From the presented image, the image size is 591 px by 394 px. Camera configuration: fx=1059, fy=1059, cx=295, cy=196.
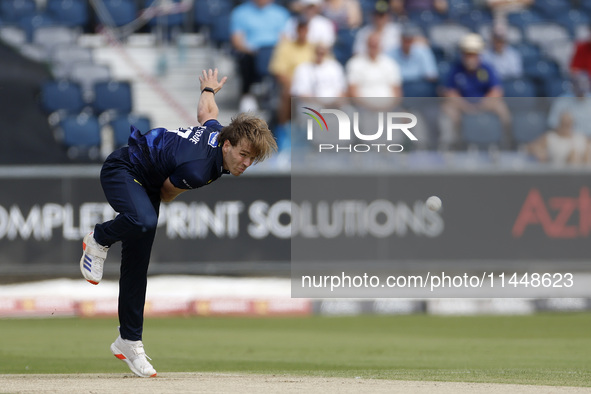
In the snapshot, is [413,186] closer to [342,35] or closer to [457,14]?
[342,35]

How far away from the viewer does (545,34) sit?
61.1ft

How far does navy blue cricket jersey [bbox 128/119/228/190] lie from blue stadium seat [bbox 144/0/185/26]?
31.3 feet

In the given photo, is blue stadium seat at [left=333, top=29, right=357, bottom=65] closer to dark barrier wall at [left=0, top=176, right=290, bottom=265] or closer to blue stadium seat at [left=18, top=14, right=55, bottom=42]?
dark barrier wall at [left=0, top=176, right=290, bottom=265]

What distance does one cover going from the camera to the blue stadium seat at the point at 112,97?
48.6 ft

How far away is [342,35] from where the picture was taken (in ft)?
55.5

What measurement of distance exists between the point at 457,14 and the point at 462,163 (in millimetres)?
6239

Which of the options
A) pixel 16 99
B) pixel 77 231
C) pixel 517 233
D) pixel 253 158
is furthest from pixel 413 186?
pixel 253 158

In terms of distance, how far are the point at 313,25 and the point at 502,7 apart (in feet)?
15.6

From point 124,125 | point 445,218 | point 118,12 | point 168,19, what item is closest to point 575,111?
point 445,218

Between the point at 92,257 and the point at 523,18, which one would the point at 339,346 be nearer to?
the point at 92,257

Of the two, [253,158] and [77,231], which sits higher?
[253,158]

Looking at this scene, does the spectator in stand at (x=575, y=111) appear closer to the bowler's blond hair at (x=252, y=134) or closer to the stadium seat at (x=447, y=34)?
the stadium seat at (x=447, y=34)

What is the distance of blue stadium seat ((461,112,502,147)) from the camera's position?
12969 millimetres

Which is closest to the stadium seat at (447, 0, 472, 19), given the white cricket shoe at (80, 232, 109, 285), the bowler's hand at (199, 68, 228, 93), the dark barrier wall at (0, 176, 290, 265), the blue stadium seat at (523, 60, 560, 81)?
the blue stadium seat at (523, 60, 560, 81)
